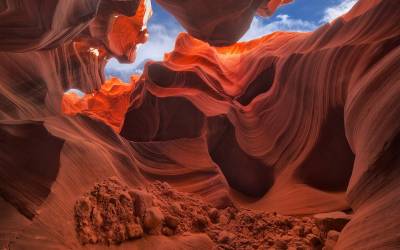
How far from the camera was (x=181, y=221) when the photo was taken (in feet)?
8.38

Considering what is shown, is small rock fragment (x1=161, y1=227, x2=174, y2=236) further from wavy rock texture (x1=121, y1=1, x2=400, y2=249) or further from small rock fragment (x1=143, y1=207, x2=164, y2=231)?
wavy rock texture (x1=121, y1=1, x2=400, y2=249)

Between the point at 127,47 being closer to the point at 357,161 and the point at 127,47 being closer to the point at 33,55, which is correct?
the point at 33,55

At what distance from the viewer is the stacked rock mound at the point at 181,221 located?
2.08 m

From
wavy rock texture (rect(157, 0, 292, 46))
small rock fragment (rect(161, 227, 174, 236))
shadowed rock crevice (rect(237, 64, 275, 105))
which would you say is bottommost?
small rock fragment (rect(161, 227, 174, 236))

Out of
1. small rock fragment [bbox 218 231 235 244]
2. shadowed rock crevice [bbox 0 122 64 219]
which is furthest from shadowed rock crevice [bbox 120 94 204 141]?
shadowed rock crevice [bbox 0 122 64 219]

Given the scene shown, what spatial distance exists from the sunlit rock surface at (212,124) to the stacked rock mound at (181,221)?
97 mm

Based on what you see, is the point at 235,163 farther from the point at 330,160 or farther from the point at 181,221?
the point at 181,221

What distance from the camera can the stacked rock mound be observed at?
6.82 ft

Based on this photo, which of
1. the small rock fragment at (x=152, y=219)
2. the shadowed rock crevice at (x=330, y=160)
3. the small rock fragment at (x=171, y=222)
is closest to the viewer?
the small rock fragment at (x=152, y=219)

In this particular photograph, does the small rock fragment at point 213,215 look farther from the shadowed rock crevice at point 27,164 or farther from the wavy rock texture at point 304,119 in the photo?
the shadowed rock crevice at point 27,164

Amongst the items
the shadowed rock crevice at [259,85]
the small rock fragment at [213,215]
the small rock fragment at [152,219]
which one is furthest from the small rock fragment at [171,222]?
the shadowed rock crevice at [259,85]

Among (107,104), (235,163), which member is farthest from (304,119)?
(107,104)

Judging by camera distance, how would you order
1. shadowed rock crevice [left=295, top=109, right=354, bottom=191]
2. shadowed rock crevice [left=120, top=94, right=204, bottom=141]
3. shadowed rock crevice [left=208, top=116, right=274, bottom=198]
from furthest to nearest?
1. shadowed rock crevice [left=120, top=94, right=204, bottom=141]
2. shadowed rock crevice [left=208, top=116, right=274, bottom=198]
3. shadowed rock crevice [left=295, top=109, right=354, bottom=191]

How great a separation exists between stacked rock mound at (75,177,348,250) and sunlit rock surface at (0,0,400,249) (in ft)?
0.32
